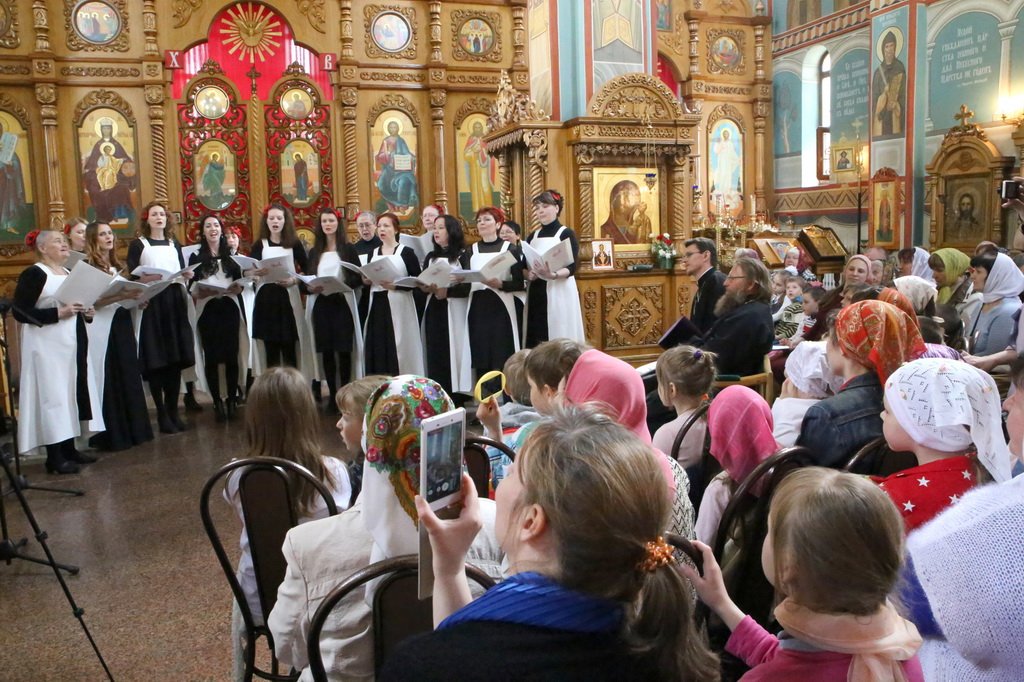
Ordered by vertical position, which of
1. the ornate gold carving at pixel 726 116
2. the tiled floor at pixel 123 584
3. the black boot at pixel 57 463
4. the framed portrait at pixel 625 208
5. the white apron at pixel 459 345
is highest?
the ornate gold carving at pixel 726 116

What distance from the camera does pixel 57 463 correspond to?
18.8ft

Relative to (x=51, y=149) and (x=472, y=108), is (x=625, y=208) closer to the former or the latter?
(x=472, y=108)

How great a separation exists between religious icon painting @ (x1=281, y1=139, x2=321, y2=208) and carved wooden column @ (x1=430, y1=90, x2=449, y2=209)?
6.01ft

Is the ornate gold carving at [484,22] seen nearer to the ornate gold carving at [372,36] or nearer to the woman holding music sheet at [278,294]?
the ornate gold carving at [372,36]

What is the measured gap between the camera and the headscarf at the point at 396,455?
5.06 ft

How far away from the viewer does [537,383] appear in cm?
299

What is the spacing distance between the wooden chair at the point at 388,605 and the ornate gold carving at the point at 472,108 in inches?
481

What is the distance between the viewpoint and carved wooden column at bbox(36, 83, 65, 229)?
37.3ft

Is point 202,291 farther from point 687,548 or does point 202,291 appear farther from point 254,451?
point 687,548

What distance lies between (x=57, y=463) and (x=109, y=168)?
291 inches

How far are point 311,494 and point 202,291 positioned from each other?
499cm

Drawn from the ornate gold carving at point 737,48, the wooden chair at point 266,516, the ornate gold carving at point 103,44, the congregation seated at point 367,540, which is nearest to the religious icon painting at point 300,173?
the ornate gold carving at point 103,44

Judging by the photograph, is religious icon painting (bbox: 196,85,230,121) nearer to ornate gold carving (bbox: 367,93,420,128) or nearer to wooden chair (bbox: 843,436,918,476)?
ornate gold carving (bbox: 367,93,420,128)

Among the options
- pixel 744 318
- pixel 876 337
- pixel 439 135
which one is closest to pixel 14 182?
pixel 439 135
